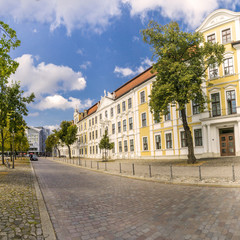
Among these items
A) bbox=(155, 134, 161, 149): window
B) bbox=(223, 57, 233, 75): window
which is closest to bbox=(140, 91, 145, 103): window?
bbox=(155, 134, 161, 149): window

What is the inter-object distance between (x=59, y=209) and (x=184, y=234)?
3.87 meters

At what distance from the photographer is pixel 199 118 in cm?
2502

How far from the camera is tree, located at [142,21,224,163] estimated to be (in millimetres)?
18219

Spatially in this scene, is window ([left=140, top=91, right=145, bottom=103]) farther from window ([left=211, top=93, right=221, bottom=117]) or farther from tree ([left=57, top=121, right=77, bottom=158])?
tree ([left=57, top=121, right=77, bottom=158])

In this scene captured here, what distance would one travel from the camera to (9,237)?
159 inches

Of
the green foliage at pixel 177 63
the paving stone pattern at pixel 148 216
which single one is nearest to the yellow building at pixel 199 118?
the green foliage at pixel 177 63

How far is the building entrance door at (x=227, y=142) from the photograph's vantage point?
23.0m

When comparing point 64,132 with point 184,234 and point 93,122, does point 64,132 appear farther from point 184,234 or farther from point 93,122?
point 184,234

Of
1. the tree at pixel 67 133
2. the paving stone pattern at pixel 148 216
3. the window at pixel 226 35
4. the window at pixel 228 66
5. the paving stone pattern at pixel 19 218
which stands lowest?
the paving stone pattern at pixel 148 216

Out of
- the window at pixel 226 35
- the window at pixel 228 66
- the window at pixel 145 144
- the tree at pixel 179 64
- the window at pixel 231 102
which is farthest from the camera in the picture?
the window at pixel 145 144

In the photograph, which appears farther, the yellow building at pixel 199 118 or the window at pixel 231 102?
the yellow building at pixel 199 118

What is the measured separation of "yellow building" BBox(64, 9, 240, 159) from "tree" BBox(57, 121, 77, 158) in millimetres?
16049

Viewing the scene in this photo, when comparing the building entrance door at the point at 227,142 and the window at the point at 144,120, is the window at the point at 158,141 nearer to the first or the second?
the window at the point at 144,120

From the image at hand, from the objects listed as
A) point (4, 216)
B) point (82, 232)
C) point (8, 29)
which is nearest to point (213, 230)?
point (82, 232)
